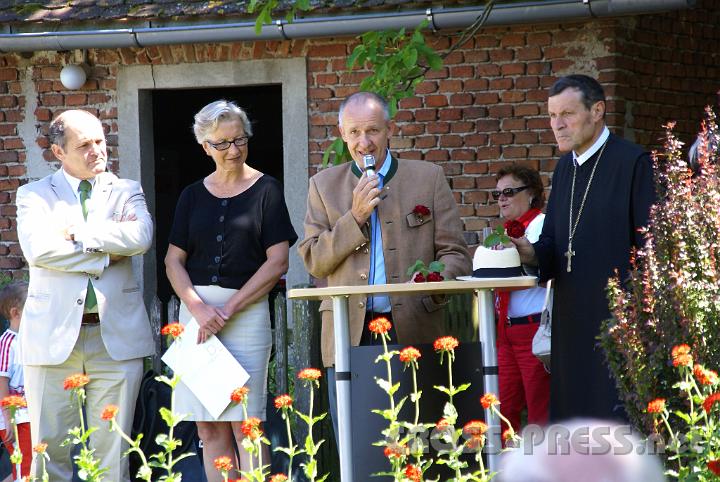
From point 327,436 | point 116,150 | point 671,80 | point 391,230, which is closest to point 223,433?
point 327,436

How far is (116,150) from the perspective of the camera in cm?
870

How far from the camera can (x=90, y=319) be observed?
5301mm

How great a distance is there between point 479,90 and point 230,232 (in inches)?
127

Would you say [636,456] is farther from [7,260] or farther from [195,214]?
[7,260]

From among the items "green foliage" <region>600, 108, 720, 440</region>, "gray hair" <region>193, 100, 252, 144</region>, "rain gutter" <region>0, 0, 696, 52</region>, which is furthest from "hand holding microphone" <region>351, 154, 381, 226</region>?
"rain gutter" <region>0, 0, 696, 52</region>

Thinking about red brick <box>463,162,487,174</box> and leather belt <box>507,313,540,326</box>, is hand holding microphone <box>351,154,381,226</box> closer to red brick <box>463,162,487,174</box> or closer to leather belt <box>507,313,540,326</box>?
leather belt <box>507,313,540,326</box>

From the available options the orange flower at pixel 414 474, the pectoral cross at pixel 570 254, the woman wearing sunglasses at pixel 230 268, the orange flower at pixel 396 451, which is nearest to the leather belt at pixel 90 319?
the woman wearing sunglasses at pixel 230 268

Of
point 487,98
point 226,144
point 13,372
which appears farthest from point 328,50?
point 13,372

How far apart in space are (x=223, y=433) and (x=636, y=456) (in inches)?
144

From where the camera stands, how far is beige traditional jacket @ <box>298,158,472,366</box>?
15.1ft

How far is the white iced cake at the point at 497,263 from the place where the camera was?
416 centimetres

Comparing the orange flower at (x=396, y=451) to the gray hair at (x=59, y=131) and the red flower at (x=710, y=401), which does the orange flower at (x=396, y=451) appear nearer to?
the red flower at (x=710, y=401)

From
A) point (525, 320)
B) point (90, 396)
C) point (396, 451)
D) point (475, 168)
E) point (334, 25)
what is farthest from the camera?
point (475, 168)

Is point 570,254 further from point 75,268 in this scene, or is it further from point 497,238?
point 75,268
